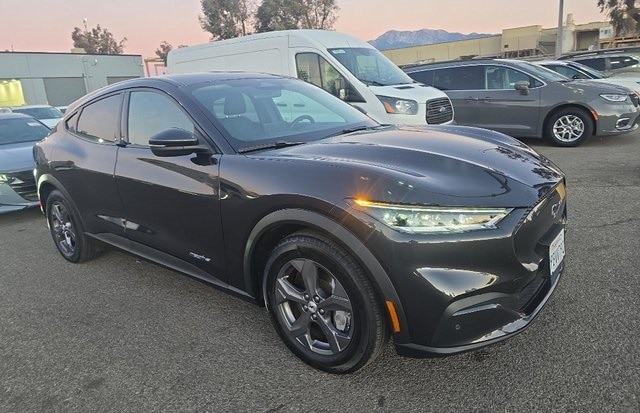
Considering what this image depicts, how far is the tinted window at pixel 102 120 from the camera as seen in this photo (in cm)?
362

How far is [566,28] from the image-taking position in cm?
4547

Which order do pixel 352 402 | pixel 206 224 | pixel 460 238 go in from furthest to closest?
pixel 206 224, pixel 352 402, pixel 460 238

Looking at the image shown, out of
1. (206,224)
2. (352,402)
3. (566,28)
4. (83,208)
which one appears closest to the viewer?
(352,402)

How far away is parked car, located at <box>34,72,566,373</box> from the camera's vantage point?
2074 mm

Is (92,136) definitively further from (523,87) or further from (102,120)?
(523,87)

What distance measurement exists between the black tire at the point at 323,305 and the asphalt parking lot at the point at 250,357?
0.14m

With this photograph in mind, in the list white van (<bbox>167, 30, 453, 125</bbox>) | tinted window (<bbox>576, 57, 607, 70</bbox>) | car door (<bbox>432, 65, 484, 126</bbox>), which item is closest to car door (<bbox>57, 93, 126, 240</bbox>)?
white van (<bbox>167, 30, 453, 125</bbox>)

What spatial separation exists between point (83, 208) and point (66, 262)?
2.72 ft

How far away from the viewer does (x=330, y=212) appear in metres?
2.21

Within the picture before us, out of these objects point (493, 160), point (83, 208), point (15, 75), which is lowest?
point (83, 208)

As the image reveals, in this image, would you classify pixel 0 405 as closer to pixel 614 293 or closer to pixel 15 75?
pixel 614 293

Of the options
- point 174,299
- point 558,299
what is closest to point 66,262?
point 174,299

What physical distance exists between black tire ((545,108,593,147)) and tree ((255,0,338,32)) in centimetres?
3494

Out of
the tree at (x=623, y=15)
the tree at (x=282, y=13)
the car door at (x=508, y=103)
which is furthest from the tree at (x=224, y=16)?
the car door at (x=508, y=103)
